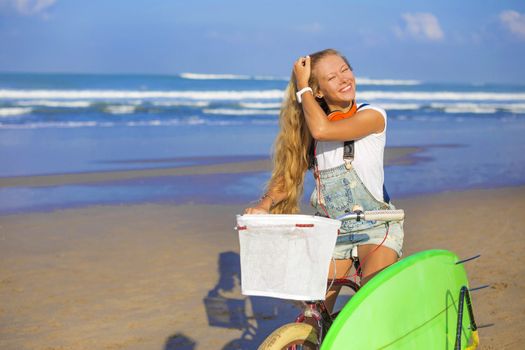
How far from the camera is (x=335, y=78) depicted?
348cm

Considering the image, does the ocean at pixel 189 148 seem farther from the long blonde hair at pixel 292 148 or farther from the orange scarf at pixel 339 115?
the orange scarf at pixel 339 115

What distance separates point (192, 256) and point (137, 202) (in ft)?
9.52

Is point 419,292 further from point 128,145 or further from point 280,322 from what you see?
point 128,145

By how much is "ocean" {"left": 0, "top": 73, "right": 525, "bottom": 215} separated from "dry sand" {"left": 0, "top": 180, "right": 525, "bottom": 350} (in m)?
1.21

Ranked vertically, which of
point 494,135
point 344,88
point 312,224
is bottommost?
point 494,135

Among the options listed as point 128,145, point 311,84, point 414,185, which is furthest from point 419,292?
point 128,145

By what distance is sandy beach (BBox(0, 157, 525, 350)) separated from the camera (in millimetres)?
5145

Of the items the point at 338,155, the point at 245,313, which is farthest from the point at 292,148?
the point at 245,313

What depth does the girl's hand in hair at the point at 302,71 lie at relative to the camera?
3422 mm

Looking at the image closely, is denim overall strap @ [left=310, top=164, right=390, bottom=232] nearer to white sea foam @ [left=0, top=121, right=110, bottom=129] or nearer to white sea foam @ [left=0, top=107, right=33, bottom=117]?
white sea foam @ [left=0, top=121, right=110, bottom=129]

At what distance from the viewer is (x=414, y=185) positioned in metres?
11.2

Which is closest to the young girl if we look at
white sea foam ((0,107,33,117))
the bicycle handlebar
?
the bicycle handlebar

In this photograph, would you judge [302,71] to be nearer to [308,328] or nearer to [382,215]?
[382,215]

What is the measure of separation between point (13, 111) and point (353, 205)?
2348 cm
